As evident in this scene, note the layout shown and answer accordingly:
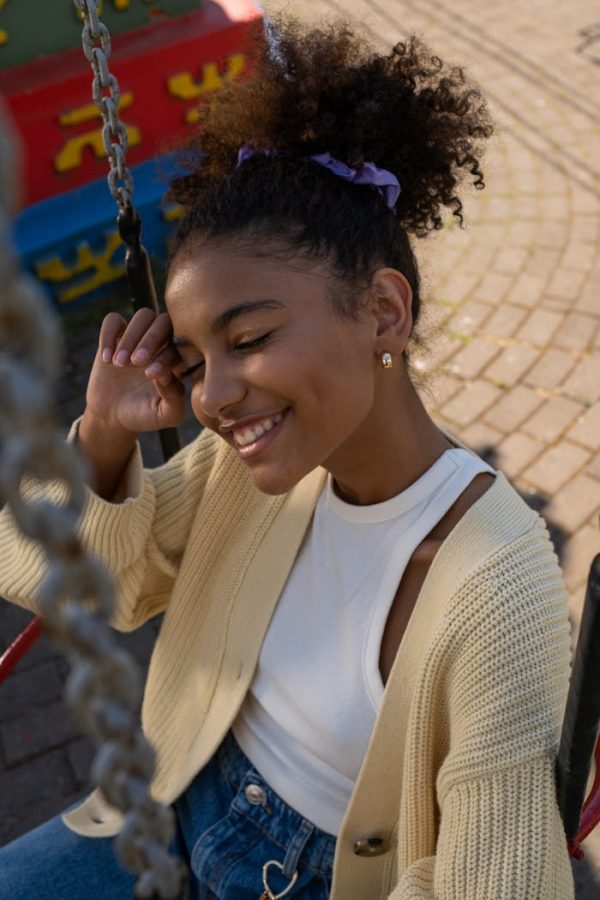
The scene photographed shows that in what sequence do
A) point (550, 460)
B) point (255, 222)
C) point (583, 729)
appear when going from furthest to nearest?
1. point (550, 460)
2. point (255, 222)
3. point (583, 729)

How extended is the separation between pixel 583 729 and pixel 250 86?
53.2 inches

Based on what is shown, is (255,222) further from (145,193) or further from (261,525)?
(145,193)

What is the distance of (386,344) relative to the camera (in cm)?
181

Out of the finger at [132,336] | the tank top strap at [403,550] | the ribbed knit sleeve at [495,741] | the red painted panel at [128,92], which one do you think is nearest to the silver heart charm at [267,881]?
the ribbed knit sleeve at [495,741]

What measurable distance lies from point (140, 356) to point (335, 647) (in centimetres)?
69

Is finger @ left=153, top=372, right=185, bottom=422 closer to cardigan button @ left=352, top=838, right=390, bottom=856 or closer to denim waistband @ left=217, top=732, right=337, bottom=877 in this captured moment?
denim waistband @ left=217, top=732, right=337, bottom=877

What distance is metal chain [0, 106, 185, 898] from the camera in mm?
456

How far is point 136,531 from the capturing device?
215 cm

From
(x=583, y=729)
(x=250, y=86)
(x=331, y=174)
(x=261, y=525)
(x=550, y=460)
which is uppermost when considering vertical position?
(x=250, y=86)

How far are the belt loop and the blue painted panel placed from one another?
3.33m

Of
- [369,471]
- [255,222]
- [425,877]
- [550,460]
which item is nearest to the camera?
[425,877]

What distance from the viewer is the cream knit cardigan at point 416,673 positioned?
5.04 ft

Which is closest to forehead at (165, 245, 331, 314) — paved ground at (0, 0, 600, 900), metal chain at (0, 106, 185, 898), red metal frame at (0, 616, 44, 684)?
paved ground at (0, 0, 600, 900)

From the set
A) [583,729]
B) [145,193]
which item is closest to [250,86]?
[583,729]
